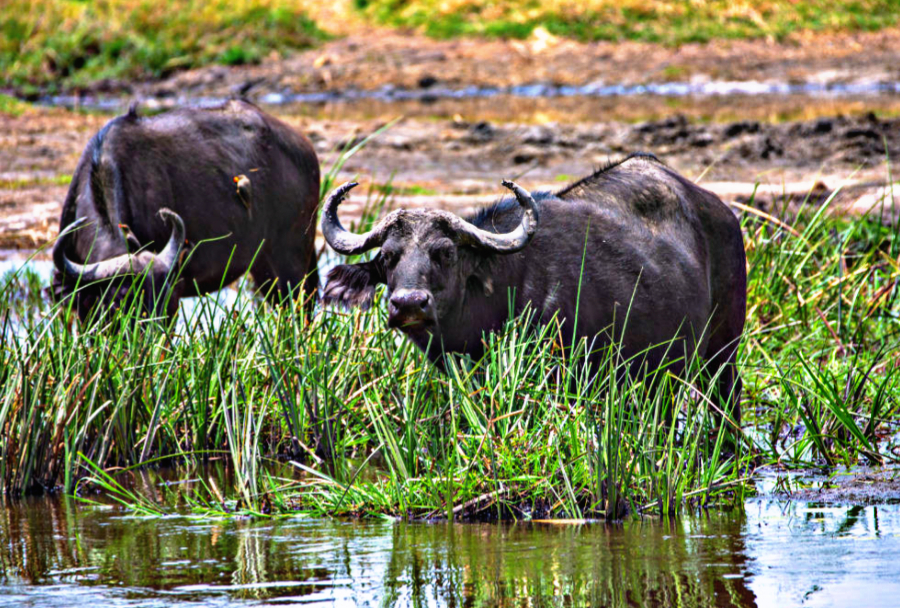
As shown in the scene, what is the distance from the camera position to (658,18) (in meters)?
29.2

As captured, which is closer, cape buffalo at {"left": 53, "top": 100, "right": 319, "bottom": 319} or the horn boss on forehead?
the horn boss on forehead

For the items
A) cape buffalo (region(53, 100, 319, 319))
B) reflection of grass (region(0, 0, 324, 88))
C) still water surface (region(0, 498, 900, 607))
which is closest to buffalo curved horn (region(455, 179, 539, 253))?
still water surface (region(0, 498, 900, 607))

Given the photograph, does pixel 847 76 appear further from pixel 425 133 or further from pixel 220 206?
pixel 220 206

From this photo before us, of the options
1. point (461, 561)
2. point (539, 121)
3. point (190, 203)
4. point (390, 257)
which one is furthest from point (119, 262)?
point (539, 121)

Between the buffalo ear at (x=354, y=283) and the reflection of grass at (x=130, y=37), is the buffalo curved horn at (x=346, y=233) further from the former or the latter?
the reflection of grass at (x=130, y=37)

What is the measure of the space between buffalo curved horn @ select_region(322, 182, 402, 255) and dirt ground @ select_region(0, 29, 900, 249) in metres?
2.66

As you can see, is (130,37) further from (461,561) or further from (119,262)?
(461,561)

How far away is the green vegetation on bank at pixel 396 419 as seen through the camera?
211 inches

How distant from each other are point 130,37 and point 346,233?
23.8 m

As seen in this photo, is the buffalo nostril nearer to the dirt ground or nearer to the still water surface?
the still water surface

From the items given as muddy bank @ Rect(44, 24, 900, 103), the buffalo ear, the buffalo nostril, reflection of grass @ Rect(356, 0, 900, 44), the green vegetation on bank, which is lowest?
the green vegetation on bank

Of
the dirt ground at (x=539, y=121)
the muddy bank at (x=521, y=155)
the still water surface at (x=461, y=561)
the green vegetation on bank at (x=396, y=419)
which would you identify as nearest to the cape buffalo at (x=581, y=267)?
the green vegetation on bank at (x=396, y=419)

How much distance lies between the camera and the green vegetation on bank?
537cm

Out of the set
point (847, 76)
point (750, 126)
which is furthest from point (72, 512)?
point (847, 76)
